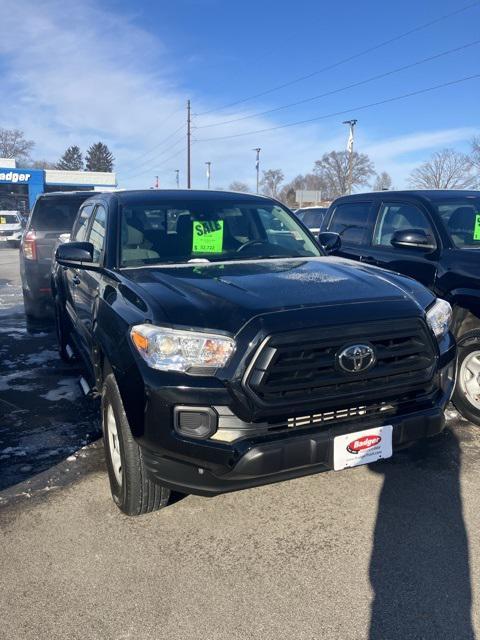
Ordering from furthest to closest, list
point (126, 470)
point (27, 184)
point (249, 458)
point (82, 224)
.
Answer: point (27, 184), point (82, 224), point (126, 470), point (249, 458)

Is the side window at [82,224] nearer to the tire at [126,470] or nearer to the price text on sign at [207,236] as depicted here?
the price text on sign at [207,236]

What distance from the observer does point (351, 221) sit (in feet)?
20.4

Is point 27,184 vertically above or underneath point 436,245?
above

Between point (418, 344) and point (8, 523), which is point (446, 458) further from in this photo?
point (8, 523)

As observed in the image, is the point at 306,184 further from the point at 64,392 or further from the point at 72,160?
the point at 64,392

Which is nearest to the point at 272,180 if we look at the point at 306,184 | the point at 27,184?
the point at 306,184

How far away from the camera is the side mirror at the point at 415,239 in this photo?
4824 millimetres

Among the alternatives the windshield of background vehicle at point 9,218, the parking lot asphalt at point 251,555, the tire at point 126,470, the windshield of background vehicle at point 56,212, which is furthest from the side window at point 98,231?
the windshield of background vehicle at point 9,218

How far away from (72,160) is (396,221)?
108031mm

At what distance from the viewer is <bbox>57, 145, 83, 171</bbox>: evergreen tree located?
338ft

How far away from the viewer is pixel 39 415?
468 cm

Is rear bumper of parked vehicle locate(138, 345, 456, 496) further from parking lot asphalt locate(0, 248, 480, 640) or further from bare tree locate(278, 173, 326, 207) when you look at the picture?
bare tree locate(278, 173, 326, 207)

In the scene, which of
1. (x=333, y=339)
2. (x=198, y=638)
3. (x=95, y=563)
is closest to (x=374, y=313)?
(x=333, y=339)

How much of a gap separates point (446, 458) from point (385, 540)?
3.78 ft
